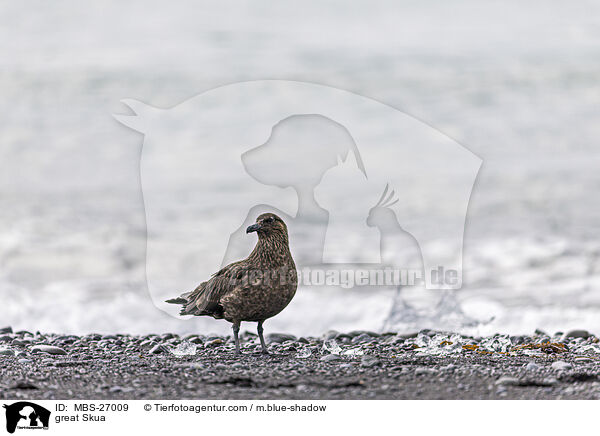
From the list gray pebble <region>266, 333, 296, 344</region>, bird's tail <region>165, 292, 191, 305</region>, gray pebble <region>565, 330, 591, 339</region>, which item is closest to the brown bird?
bird's tail <region>165, 292, 191, 305</region>

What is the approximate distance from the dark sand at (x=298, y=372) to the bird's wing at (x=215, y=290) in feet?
1.74

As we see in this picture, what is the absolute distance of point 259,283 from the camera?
7.77m

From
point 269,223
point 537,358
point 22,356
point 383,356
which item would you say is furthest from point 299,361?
point 22,356

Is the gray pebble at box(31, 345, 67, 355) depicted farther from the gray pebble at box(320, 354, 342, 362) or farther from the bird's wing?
the gray pebble at box(320, 354, 342, 362)

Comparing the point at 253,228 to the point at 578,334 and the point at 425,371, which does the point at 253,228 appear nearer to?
the point at 425,371

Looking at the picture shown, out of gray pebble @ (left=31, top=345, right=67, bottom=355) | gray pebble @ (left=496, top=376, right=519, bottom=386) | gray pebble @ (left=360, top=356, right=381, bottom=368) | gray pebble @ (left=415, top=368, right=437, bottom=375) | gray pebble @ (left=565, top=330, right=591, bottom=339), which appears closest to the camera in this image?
gray pebble @ (left=496, top=376, right=519, bottom=386)

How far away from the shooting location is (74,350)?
8.80m

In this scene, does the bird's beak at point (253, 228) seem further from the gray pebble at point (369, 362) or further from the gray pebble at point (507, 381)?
the gray pebble at point (507, 381)
